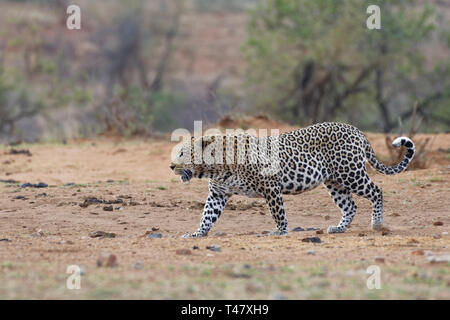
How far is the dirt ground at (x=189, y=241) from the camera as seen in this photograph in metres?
5.89

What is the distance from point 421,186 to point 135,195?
4.77 m

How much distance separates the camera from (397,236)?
357 inches

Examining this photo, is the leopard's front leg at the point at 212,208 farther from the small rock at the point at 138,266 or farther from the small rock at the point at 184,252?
the small rock at the point at 138,266

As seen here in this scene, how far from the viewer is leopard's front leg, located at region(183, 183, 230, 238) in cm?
943

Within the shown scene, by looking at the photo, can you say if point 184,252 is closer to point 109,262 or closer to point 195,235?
point 109,262

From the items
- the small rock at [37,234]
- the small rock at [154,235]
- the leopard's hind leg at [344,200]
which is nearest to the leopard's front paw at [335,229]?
the leopard's hind leg at [344,200]

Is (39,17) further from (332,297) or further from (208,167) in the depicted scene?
(332,297)

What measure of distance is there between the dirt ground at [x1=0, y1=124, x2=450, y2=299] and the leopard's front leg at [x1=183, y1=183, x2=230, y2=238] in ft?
0.76

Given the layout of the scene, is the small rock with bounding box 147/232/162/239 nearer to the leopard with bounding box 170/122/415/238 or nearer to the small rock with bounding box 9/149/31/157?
the leopard with bounding box 170/122/415/238

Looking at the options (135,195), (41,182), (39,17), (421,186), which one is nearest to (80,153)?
(41,182)

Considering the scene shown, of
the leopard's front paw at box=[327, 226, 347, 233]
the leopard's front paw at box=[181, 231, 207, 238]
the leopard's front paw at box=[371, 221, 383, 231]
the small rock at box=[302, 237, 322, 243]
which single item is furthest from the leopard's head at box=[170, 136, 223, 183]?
the leopard's front paw at box=[371, 221, 383, 231]

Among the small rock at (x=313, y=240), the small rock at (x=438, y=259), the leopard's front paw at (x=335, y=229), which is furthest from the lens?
the leopard's front paw at (x=335, y=229)

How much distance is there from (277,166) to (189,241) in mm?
1619

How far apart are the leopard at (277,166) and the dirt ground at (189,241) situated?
42 cm
